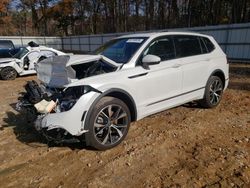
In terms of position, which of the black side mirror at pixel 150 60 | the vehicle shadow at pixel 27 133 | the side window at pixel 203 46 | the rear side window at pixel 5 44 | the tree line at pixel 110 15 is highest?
the tree line at pixel 110 15

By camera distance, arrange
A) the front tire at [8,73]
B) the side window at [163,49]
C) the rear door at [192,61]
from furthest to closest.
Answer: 1. the front tire at [8,73]
2. the rear door at [192,61]
3. the side window at [163,49]

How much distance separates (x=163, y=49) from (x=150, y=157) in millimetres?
2117

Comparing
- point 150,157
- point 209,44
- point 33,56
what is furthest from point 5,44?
point 150,157

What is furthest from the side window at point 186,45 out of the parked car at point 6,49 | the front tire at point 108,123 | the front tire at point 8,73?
the parked car at point 6,49

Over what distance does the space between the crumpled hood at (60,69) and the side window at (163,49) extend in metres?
0.80

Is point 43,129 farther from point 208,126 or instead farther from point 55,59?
point 208,126

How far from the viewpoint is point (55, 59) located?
4.77m

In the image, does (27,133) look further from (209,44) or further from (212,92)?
(209,44)

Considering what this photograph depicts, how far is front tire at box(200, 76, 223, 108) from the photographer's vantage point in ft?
19.5

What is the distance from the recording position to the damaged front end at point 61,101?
Result: 12.8ft

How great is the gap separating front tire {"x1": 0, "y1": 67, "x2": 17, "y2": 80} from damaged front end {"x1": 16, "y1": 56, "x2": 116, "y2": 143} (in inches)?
325

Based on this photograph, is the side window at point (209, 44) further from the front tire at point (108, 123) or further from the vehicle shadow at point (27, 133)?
the vehicle shadow at point (27, 133)

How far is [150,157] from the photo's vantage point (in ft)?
13.3

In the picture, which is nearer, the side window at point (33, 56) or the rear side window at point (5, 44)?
the side window at point (33, 56)
